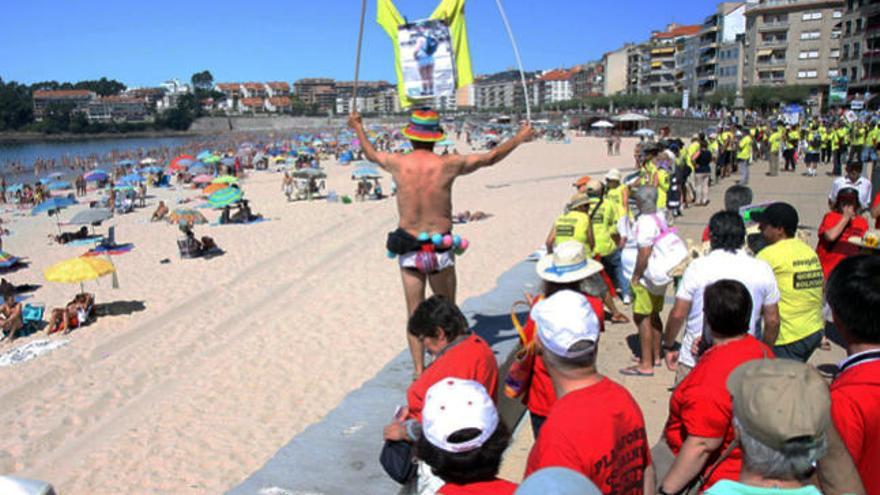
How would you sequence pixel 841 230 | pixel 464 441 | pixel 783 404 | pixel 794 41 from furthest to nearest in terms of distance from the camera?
pixel 794 41, pixel 841 230, pixel 464 441, pixel 783 404

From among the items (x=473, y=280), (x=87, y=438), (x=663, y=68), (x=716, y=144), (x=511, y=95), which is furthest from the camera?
(x=511, y=95)

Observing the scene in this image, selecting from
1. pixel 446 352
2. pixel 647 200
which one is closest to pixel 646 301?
pixel 647 200

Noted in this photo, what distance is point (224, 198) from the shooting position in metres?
18.4

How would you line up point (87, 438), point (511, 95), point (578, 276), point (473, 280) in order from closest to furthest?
point (578, 276) < point (87, 438) < point (473, 280) < point (511, 95)

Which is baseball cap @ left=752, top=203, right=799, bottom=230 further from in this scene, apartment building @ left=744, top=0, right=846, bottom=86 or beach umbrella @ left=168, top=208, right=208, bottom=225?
apartment building @ left=744, top=0, right=846, bottom=86

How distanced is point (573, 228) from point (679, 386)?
3.36 metres

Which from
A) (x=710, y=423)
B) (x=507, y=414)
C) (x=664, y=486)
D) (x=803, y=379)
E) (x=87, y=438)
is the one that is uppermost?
(x=803, y=379)

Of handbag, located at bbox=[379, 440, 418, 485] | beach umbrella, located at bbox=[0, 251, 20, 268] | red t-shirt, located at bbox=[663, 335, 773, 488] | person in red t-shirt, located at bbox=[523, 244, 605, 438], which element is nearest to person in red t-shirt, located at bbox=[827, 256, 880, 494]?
red t-shirt, located at bbox=[663, 335, 773, 488]

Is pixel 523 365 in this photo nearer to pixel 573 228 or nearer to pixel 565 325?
pixel 565 325

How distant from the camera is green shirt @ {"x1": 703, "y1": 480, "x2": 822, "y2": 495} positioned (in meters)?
1.62

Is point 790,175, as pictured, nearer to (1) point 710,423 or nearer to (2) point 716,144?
(2) point 716,144

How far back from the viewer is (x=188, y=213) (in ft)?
60.3

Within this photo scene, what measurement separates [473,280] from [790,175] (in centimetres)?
1183

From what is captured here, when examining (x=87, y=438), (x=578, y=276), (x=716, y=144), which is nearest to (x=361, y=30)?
(x=578, y=276)
